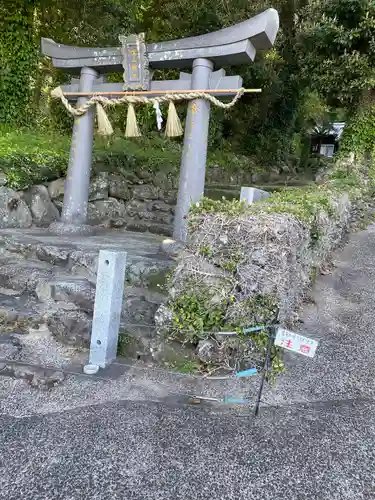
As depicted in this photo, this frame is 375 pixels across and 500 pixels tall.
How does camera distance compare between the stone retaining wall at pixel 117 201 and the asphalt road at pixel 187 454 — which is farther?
the stone retaining wall at pixel 117 201

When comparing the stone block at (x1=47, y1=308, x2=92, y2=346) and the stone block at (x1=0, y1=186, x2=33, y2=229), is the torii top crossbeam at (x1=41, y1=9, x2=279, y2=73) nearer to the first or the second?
the stone block at (x1=0, y1=186, x2=33, y2=229)

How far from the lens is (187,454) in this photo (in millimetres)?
2244

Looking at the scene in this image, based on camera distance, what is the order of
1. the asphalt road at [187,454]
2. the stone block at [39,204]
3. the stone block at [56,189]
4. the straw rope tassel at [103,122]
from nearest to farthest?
the asphalt road at [187,454] → the straw rope tassel at [103,122] → the stone block at [39,204] → the stone block at [56,189]

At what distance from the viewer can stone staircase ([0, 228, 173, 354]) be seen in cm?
371

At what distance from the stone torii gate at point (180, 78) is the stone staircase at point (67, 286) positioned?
90cm

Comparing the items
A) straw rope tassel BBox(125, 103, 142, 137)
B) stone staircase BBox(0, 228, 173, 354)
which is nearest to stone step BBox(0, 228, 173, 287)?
stone staircase BBox(0, 228, 173, 354)

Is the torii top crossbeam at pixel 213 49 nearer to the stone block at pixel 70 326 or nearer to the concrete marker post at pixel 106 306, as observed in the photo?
the concrete marker post at pixel 106 306

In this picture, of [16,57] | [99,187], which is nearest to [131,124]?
[99,187]

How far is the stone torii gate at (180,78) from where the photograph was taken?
16.2 ft

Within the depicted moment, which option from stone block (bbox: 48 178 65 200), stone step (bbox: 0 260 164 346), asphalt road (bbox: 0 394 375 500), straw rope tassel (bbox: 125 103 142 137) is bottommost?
asphalt road (bbox: 0 394 375 500)

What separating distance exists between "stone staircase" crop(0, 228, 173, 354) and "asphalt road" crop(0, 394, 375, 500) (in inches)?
39.5

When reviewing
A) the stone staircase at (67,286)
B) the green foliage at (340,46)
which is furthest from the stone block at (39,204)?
the green foliage at (340,46)

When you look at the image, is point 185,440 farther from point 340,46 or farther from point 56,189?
point 340,46

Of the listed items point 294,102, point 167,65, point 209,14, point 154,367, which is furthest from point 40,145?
point 294,102
